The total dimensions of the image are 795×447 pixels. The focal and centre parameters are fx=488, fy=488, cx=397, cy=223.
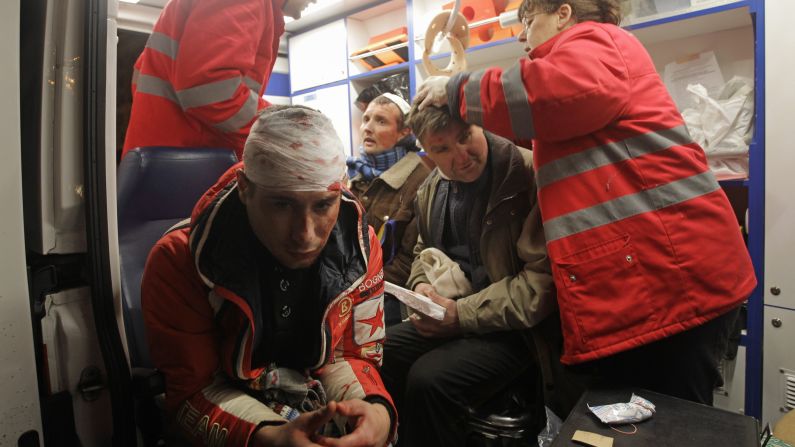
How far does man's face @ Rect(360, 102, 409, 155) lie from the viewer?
2580mm

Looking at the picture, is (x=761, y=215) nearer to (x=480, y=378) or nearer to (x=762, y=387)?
(x=762, y=387)

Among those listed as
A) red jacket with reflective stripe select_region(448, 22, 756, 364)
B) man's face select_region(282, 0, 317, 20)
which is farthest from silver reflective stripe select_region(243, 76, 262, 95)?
red jacket with reflective stripe select_region(448, 22, 756, 364)

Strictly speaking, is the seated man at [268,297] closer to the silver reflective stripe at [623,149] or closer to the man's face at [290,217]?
the man's face at [290,217]

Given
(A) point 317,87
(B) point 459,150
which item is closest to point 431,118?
(B) point 459,150

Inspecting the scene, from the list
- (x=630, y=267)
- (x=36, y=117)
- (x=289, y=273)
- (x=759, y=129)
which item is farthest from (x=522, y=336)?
(x=36, y=117)

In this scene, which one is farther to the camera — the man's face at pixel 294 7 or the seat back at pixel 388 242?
the seat back at pixel 388 242

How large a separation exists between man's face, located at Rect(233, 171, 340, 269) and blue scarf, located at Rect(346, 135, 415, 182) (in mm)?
1520

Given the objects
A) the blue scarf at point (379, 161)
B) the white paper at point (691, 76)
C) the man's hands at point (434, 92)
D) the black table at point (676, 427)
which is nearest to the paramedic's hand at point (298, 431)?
the black table at point (676, 427)

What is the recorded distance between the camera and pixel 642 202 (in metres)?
1.30

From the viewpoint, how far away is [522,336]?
1.75 metres

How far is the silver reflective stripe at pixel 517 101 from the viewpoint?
1.30 metres

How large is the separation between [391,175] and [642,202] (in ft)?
4.37

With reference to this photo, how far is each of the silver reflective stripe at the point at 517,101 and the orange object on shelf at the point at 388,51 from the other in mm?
2355

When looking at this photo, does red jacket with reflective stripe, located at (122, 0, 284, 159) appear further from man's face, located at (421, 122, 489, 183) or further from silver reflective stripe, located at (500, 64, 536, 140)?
silver reflective stripe, located at (500, 64, 536, 140)
